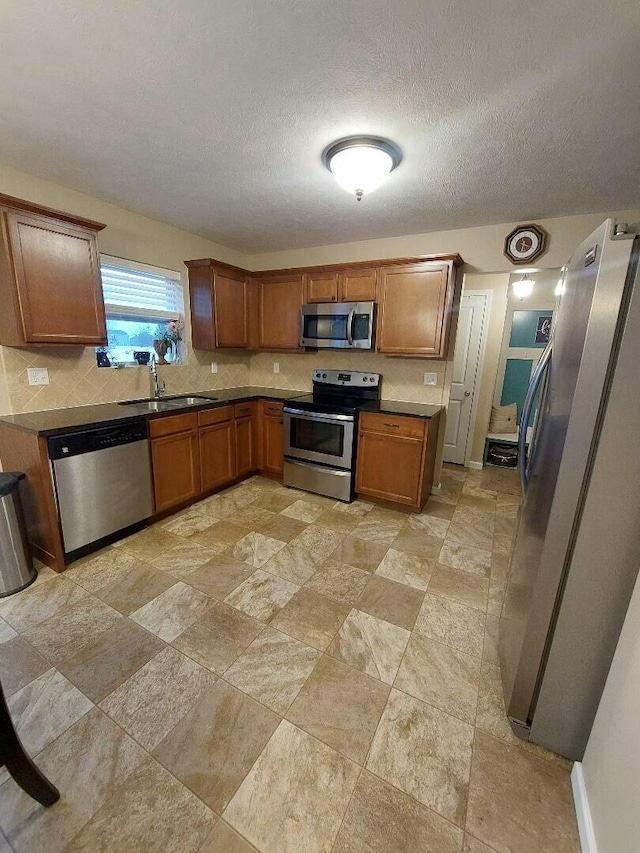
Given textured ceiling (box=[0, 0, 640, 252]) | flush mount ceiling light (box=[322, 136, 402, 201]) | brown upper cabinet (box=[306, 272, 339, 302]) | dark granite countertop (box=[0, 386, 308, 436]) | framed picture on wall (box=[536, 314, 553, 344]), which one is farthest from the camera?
framed picture on wall (box=[536, 314, 553, 344])

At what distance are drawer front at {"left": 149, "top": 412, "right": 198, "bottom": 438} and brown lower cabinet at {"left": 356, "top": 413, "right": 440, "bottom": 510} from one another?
1.51 meters

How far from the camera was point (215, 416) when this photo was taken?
10.7ft

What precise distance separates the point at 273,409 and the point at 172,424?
3.75ft

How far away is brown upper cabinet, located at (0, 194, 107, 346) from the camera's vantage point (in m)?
2.05

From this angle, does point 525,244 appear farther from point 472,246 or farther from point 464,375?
point 464,375

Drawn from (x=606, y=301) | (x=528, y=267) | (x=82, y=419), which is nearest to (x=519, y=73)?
(x=606, y=301)

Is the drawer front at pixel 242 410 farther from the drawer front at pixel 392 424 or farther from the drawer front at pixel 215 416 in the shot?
→ the drawer front at pixel 392 424

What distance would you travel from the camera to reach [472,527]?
2951 mm

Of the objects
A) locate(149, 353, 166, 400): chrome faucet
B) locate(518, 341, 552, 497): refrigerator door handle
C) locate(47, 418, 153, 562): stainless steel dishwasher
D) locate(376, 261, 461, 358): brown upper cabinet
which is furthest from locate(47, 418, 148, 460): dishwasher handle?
locate(518, 341, 552, 497): refrigerator door handle

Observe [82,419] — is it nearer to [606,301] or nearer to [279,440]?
[279,440]

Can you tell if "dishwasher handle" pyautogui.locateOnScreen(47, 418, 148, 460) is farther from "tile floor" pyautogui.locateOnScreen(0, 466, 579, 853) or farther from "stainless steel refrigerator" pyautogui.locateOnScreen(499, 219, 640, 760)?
"stainless steel refrigerator" pyautogui.locateOnScreen(499, 219, 640, 760)

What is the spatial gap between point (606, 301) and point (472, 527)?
7.69 feet

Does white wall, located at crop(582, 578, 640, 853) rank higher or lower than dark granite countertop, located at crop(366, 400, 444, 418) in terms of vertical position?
lower

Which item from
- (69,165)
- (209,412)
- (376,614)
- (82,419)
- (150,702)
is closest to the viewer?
(150,702)
